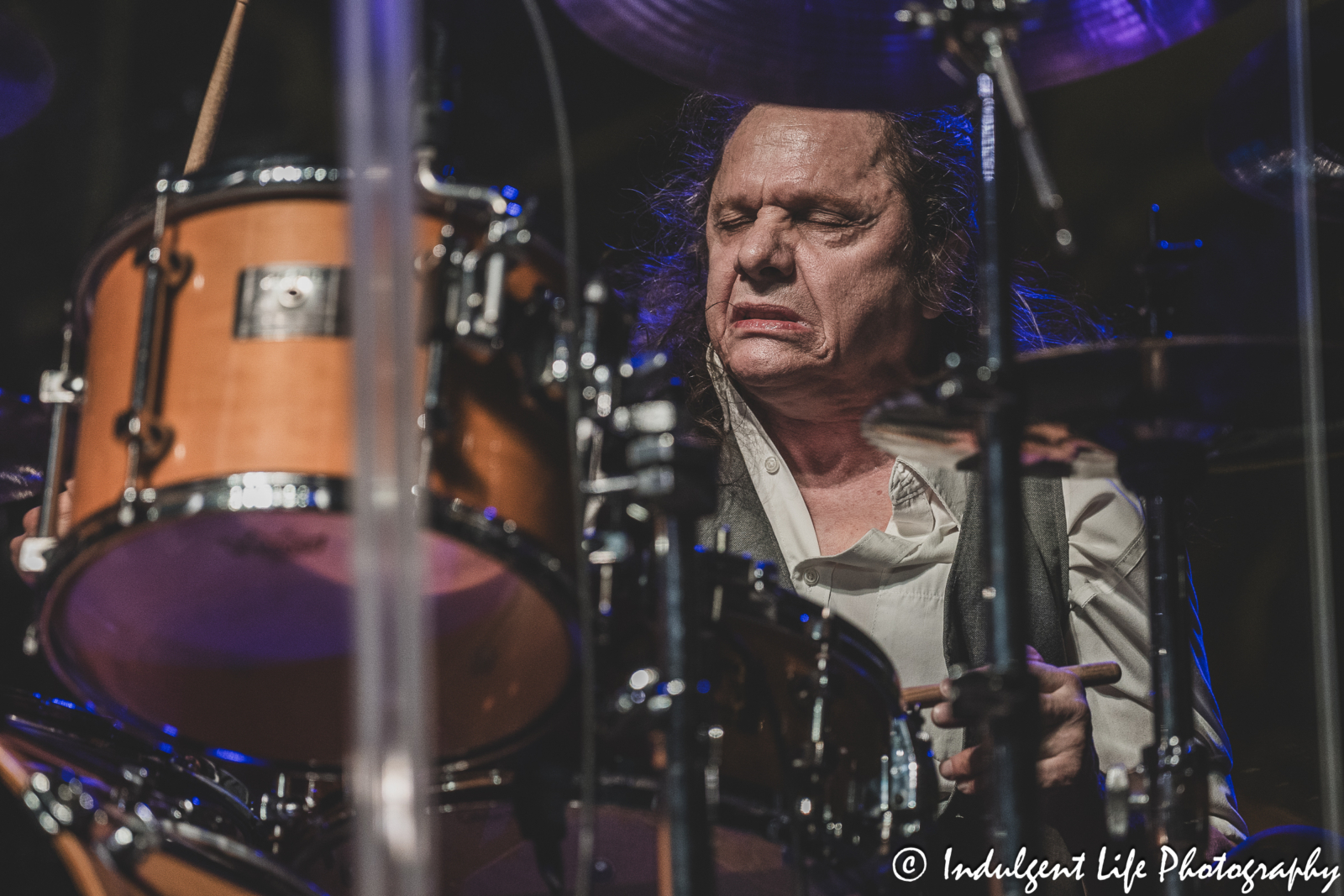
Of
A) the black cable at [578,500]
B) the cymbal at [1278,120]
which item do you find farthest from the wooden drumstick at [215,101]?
the cymbal at [1278,120]

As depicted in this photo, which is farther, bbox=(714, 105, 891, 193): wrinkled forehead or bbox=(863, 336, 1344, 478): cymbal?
bbox=(714, 105, 891, 193): wrinkled forehead

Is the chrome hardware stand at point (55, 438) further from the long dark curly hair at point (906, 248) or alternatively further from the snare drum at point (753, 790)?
the long dark curly hair at point (906, 248)

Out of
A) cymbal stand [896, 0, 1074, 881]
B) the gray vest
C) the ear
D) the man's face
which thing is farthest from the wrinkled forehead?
cymbal stand [896, 0, 1074, 881]

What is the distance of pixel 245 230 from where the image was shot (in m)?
0.99

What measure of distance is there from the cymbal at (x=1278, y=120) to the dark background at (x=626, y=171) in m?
0.33

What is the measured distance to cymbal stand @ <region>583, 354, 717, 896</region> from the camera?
0.88 metres

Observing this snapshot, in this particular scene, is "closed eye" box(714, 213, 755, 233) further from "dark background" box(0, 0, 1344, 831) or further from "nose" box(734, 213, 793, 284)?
"dark background" box(0, 0, 1344, 831)

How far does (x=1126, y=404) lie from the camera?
1.09 m

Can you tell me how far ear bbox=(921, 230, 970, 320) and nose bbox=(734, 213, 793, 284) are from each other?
0.88 feet

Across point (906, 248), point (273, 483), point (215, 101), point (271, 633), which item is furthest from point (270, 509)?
point (906, 248)

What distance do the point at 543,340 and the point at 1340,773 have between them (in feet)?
4.80

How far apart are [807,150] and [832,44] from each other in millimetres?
577

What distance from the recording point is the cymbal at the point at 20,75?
159 centimetres

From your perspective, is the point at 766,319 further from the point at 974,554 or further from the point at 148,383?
the point at 148,383
